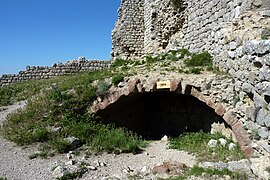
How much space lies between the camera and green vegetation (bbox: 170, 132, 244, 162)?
7.17 meters

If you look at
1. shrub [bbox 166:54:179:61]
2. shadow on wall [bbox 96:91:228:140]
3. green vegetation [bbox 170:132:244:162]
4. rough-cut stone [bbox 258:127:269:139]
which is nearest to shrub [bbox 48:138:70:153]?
shadow on wall [bbox 96:91:228:140]

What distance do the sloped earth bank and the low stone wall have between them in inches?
346

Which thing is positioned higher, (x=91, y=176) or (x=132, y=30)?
(x=132, y=30)

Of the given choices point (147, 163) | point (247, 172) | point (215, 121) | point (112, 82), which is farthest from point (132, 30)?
point (247, 172)

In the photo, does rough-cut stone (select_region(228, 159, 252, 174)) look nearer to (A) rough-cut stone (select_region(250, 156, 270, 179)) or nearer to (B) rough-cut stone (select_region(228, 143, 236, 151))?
(A) rough-cut stone (select_region(250, 156, 270, 179))

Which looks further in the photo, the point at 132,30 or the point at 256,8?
the point at 132,30

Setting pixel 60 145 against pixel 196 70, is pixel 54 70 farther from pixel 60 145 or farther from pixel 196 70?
pixel 196 70

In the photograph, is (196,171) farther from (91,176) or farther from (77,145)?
(77,145)

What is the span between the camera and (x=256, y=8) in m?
7.78

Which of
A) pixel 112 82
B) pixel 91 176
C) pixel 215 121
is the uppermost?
pixel 112 82

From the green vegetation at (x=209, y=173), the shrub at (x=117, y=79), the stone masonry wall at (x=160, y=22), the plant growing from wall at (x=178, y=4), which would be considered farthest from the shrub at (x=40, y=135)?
the plant growing from wall at (x=178, y=4)

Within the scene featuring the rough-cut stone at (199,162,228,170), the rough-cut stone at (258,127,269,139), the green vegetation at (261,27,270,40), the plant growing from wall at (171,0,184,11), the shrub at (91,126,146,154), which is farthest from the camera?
the plant growing from wall at (171,0,184,11)

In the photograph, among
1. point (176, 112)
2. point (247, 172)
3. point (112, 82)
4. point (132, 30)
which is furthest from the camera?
point (132, 30)

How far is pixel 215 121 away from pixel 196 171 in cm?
329
